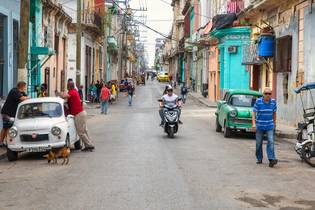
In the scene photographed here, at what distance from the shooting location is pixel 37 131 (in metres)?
14.3

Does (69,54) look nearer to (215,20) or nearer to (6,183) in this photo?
(215,20)

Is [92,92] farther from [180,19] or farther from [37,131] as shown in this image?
[180,19]

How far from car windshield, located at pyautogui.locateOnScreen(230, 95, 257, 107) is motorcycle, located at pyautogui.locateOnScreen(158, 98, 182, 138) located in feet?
7.94

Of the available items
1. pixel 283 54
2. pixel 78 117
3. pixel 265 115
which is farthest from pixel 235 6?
pixel 265 115

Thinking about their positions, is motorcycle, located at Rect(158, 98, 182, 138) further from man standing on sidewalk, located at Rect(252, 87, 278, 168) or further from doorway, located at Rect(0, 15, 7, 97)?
doorway, located at Rect(0, 15, 7, 97)

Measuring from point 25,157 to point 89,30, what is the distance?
33.6 meters

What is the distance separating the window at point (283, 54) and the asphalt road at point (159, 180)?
8.71m

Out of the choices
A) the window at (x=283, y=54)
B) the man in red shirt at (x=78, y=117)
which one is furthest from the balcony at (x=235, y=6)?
the man in red shirt at (x=78, y=117)

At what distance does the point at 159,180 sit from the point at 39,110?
543cm

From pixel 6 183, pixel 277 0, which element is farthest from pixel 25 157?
pixel 277 0

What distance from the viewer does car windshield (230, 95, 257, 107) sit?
21.2m

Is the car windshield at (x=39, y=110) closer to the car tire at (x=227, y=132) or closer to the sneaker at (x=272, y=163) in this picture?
the sneaker at (x=272, y=163)

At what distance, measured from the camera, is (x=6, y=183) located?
11.0 metres

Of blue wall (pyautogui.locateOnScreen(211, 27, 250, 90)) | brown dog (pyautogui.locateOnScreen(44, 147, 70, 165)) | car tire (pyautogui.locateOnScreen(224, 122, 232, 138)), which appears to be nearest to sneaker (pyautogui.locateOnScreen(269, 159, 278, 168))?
brown dog (pyautogui.locateOnScreen(44, 147, 70, 165))
